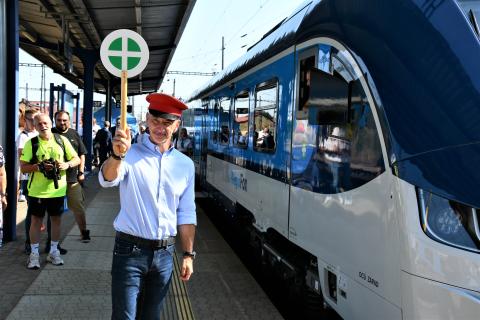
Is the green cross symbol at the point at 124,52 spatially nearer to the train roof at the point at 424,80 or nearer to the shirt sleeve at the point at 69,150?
the train roof at the point at 424,80

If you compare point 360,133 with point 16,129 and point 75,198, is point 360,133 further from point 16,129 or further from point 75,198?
point 16,129

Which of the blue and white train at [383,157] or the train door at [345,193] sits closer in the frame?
the blue and white train at [383,157]

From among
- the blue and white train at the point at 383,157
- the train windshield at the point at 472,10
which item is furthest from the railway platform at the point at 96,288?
the train windshield at the point at 472,10

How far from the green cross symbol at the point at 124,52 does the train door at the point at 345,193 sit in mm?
1366

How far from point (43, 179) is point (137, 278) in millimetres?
3212

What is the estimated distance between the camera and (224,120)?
8789 mm

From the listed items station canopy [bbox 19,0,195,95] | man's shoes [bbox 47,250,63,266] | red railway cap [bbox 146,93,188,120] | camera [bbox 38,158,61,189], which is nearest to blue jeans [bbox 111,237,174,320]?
red railway cap [bbox 146,93,188,120]

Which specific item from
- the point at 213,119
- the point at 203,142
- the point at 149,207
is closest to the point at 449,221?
the point at 149,207

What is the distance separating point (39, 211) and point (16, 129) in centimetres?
183

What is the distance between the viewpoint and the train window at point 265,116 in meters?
5.37

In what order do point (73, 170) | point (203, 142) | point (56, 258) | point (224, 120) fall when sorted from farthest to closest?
1. point (203, 142)
2. point (224, 120)
3. point (73, 170)
4. point (56, 258)

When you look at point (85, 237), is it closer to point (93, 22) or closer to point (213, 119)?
point (213, 119)

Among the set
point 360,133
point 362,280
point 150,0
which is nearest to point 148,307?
point 362,280

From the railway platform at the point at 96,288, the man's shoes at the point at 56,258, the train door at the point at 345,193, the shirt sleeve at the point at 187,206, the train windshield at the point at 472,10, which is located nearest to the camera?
the train windshield at the point at 472,10
